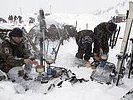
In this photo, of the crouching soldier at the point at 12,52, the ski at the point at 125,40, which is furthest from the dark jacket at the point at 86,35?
the crouching soldier at the point at 12,52

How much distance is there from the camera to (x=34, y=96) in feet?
17.0

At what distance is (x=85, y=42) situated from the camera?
8.23m

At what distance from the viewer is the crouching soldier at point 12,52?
6.01 m

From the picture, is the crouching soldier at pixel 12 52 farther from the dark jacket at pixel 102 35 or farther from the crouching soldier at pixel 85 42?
the dark jacket at pixel 102 35

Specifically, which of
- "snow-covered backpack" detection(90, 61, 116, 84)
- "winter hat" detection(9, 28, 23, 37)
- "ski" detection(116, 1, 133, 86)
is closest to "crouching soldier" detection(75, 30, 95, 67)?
"snow-covered backpack" detection(90, 61, 116, 84)

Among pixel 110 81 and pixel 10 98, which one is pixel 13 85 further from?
pixel 110 81

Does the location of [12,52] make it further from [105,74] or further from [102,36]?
[102,36]

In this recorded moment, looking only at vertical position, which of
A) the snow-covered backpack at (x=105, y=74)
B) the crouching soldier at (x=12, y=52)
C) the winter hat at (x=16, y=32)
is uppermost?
the winter hat at (x=16, y=32)

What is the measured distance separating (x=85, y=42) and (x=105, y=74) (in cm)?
232

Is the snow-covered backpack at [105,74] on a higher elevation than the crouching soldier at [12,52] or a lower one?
lower

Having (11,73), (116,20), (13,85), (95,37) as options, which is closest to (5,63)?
(11,73)

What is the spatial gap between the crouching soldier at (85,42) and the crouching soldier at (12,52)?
2416 mm

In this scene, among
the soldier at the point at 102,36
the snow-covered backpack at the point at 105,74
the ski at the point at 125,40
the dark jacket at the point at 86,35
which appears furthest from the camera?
the dark jacket at the point at 86,35

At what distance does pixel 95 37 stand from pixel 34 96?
3.57m
